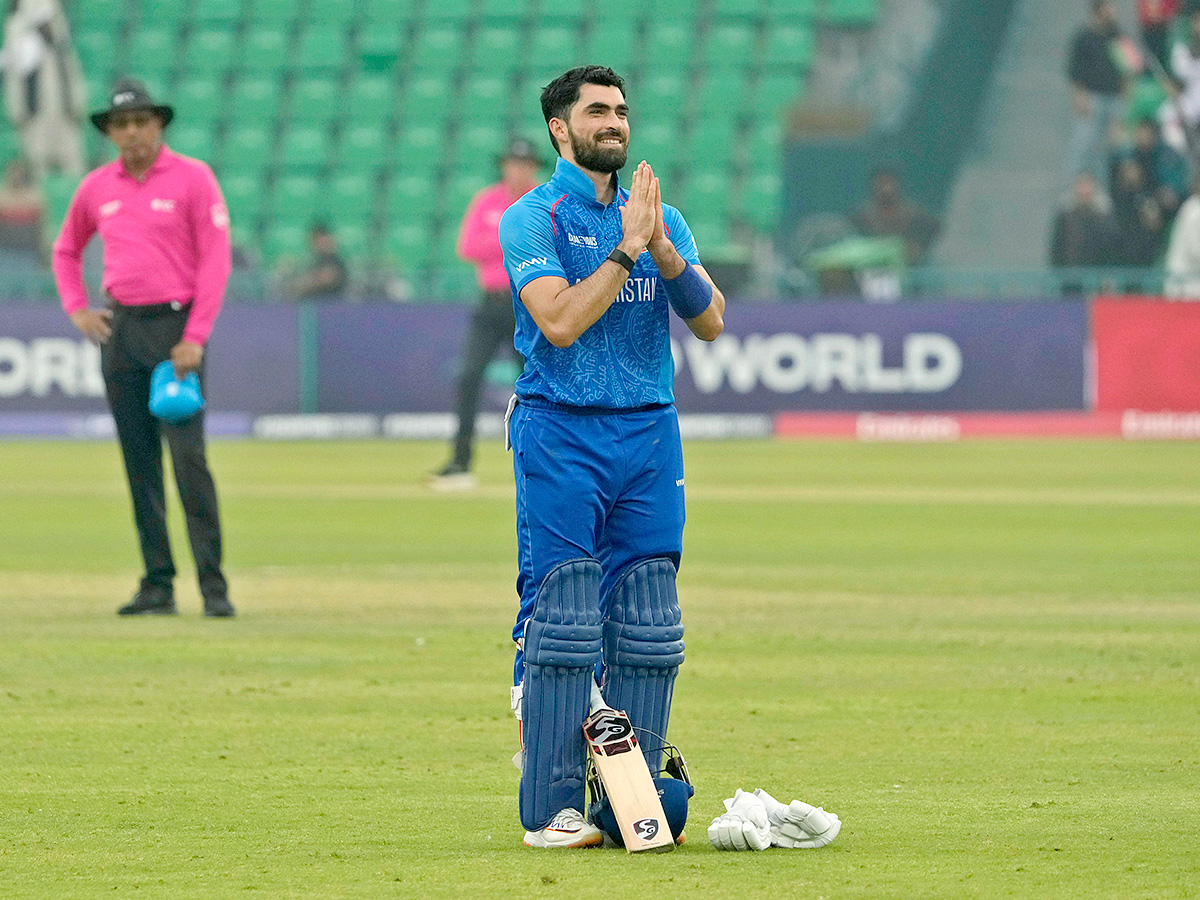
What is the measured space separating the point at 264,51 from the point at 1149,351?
1555cm

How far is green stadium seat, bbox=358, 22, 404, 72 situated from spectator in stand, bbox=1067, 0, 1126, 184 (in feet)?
32.8

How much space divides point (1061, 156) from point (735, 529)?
16.2m

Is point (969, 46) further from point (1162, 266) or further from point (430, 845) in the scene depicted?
point (430, 845)

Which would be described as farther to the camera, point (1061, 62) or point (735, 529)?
point (1061, 62)

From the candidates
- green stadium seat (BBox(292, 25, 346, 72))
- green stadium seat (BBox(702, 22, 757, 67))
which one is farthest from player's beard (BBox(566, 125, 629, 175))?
green stadium seat (BBox(292, 25, 346, 72))

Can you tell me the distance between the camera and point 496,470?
64.3 feet

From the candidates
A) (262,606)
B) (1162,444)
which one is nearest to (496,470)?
(1162,444)

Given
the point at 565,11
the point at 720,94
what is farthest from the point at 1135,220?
the point at 565,11

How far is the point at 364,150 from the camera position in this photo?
31.2m

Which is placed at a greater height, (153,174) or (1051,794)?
(153,174)

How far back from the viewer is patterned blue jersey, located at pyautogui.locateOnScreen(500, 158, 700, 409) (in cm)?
549

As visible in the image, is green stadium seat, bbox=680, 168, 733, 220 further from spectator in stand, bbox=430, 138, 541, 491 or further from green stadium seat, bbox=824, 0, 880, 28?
spectator in stand, bbox=430, 138, 541, 491

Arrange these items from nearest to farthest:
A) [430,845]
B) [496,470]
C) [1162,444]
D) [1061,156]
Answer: [430,845] < [496,470] < [1162,444] < [1061,156]

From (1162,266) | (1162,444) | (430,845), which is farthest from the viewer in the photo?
(1162,266)
